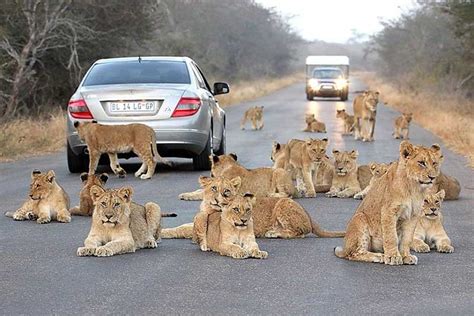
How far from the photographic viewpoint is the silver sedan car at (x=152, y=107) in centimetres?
1362

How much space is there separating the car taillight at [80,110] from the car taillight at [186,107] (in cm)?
114

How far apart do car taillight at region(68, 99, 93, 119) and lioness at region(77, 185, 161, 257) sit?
561 cm

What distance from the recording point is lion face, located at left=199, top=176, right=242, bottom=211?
8.20 m

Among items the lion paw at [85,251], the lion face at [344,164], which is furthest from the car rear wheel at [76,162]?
the lion paw at [85,251]

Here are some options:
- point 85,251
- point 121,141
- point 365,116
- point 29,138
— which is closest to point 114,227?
point 85,251

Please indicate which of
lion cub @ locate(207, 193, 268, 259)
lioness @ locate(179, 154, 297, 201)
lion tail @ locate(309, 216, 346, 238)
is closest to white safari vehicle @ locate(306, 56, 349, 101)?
lioness @ locate(179, 154, 297, 201)

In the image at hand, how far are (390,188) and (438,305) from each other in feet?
5.03

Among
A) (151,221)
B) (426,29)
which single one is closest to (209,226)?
(151,221)

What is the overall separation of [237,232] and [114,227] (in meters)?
0.95

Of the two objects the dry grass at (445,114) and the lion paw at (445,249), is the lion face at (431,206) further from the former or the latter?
the dry grass at (445,114)

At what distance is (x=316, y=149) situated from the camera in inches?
480

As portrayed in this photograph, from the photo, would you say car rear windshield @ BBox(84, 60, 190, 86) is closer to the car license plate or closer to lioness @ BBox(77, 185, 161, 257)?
the car license plate

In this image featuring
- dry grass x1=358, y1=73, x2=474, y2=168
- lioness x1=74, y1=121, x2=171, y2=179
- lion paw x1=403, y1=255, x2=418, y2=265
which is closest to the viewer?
lion paw x1=403, y1=255, x2=418, y2=265

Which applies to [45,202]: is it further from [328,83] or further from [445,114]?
[328,83]
